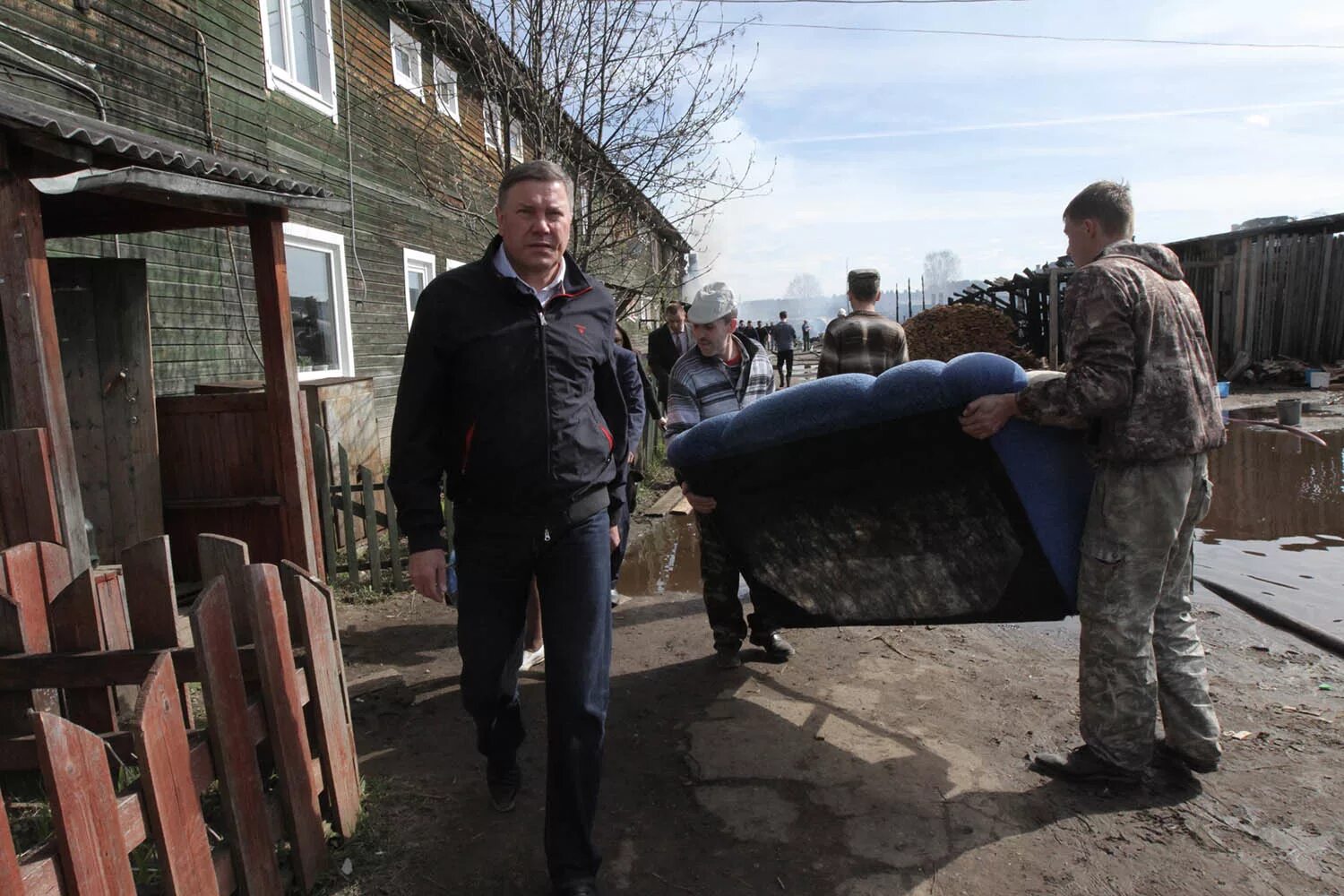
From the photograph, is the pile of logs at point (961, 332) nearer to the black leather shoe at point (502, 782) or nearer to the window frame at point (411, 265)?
the window frame at point (411, 265)

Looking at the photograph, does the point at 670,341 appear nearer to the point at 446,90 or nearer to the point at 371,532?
the point at 371,532

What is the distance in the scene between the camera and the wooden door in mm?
5047

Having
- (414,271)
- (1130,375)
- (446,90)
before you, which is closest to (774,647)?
(1130,375)

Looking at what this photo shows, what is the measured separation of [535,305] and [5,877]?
1769 mm

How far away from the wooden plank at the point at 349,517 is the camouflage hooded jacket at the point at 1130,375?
4.73m

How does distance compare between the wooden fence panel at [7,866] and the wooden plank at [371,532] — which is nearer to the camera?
the wooden fence panel at [7,866]

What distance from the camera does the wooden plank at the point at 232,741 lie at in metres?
2.13

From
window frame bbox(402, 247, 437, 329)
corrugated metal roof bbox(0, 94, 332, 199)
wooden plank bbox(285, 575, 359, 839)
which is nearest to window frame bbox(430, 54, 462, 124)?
window frame bbox(402, 247, 437, 329)

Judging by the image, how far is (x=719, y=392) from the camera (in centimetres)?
407

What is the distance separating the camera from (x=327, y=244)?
369 inches

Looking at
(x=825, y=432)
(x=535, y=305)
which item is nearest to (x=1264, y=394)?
(x=825, y=432)

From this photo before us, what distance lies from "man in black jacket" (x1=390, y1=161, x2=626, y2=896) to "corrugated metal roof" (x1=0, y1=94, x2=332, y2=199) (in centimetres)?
181

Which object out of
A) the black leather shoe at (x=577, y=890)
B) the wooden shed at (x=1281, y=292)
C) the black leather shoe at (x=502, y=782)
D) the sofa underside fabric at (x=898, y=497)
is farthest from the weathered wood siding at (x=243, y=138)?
the wooden shed at (x=1281, y=292)

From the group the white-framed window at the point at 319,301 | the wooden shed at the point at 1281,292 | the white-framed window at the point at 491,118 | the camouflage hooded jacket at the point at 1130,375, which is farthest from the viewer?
the wooden shed at the point at 1281,292
